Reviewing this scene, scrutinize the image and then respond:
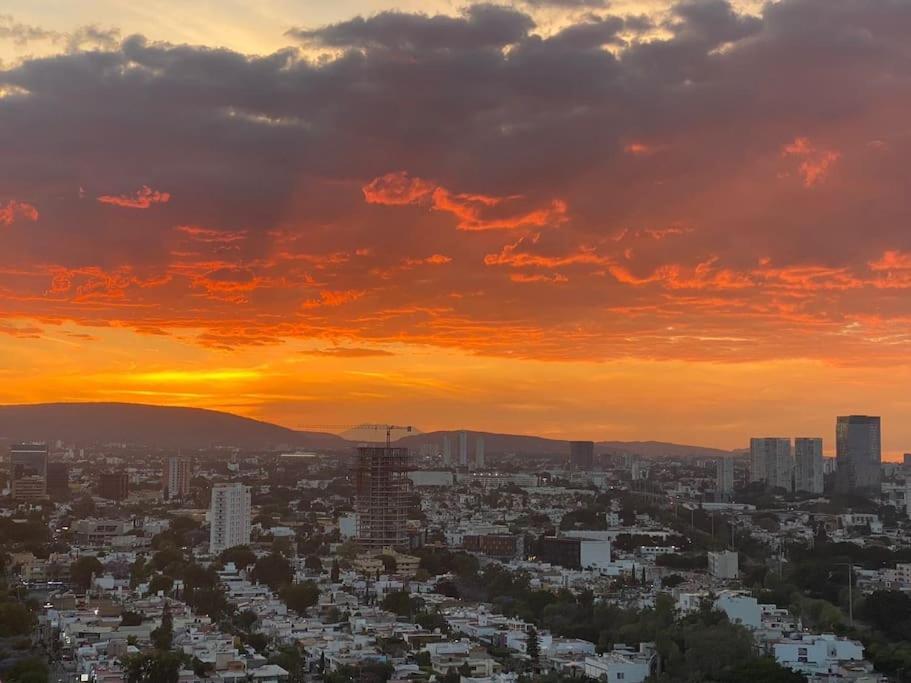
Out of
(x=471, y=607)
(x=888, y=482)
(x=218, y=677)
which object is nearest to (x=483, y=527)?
(x=471, y=607)

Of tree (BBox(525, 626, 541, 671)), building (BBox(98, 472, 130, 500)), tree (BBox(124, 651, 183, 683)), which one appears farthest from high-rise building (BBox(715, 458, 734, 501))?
tree (BBox(124, 651, 183, 683))

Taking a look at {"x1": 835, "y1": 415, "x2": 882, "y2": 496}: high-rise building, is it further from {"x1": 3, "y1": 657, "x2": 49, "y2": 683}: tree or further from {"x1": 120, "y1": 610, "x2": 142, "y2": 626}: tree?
{"x1": 3, "y1": 657, "x2": 49, "y2": 683}: tree

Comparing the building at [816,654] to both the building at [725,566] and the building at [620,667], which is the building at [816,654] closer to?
the building at [620,667]

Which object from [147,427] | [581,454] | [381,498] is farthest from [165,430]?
[381,498]

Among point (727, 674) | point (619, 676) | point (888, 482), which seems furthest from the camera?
point (888, 482)

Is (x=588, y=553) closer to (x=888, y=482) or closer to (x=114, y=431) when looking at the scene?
(x=888, y=482)

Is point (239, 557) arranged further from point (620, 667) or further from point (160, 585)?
point (620, 667)
